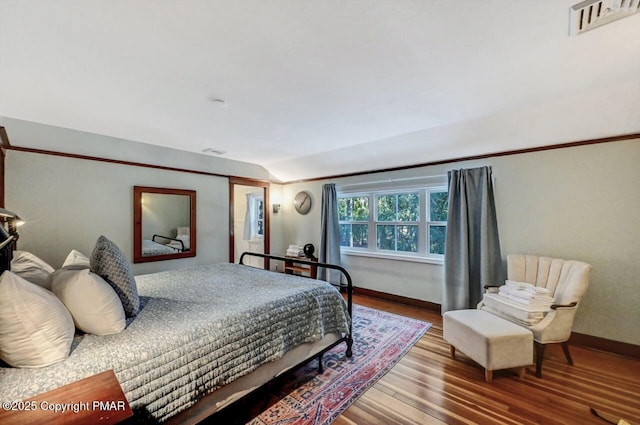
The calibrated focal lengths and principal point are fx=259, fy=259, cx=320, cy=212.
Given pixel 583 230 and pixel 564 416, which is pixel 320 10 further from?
pixel 583 230

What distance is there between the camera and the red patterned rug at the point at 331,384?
1793 mm

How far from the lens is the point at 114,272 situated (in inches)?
64.5

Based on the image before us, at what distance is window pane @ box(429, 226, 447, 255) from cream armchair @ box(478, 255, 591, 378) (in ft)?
3.11

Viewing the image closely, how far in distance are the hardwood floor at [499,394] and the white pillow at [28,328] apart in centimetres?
164

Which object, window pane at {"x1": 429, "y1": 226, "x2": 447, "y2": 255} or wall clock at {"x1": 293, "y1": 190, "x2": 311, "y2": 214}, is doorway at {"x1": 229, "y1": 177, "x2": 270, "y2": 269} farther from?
window pane at {"x1": 429, "y1": 226, "x2": 447, "y2": 255}

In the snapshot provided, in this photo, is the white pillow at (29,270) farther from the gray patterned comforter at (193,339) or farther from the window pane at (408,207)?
the window pane at (408,207)

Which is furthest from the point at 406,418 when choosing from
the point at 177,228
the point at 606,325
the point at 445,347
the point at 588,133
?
the point at 177,228

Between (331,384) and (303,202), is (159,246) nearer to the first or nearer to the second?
(303,202)

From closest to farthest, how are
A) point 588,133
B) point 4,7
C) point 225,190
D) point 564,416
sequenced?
point 4,7 < point 564,416 < point 588,133 < point 225,190

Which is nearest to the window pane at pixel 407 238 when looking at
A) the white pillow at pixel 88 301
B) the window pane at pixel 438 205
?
the window pane at pixel 438 205

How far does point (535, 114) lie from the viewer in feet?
8.28

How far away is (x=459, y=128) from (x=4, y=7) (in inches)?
139

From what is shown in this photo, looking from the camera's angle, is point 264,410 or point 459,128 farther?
point 459,128

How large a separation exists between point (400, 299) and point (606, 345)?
7.28 feet
